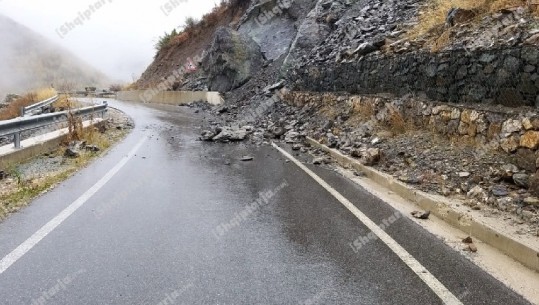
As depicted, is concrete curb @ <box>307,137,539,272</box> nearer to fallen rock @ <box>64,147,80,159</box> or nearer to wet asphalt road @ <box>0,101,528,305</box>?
wet asphalt road @ <box>0,101,528,305</box>

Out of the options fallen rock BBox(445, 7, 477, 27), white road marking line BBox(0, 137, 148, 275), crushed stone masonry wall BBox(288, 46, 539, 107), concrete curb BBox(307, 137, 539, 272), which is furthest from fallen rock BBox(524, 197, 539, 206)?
fallen rock BBox(445, 7, 477, 27)

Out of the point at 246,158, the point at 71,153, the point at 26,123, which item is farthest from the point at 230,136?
the point at 26,123

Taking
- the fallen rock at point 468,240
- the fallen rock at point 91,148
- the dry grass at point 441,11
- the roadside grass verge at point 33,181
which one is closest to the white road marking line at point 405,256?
the fallen rock at point 468,240

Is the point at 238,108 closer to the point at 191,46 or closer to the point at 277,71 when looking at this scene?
the point at 277,71

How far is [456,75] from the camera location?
9000 mm

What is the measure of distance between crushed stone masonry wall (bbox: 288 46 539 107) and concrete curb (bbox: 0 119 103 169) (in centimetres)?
843

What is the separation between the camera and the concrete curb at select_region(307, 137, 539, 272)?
177 inches

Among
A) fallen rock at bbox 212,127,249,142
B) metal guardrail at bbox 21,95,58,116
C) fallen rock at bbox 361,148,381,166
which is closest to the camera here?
fallen rock at bbox 361,148,381,166

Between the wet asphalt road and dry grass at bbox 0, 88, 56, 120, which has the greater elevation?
the wet asphalt road

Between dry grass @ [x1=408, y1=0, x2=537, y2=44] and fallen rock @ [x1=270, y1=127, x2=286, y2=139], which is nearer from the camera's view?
dry grass @ [x1=408, y1=0, x2=537, y2=44]

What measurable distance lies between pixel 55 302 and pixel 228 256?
5.29 ft

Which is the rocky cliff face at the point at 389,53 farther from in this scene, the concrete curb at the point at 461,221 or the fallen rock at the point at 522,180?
the concrete curb at the point at 461,221

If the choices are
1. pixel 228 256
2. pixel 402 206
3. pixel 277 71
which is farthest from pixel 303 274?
pixel 277 71

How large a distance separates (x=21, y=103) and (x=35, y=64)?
89.3m
